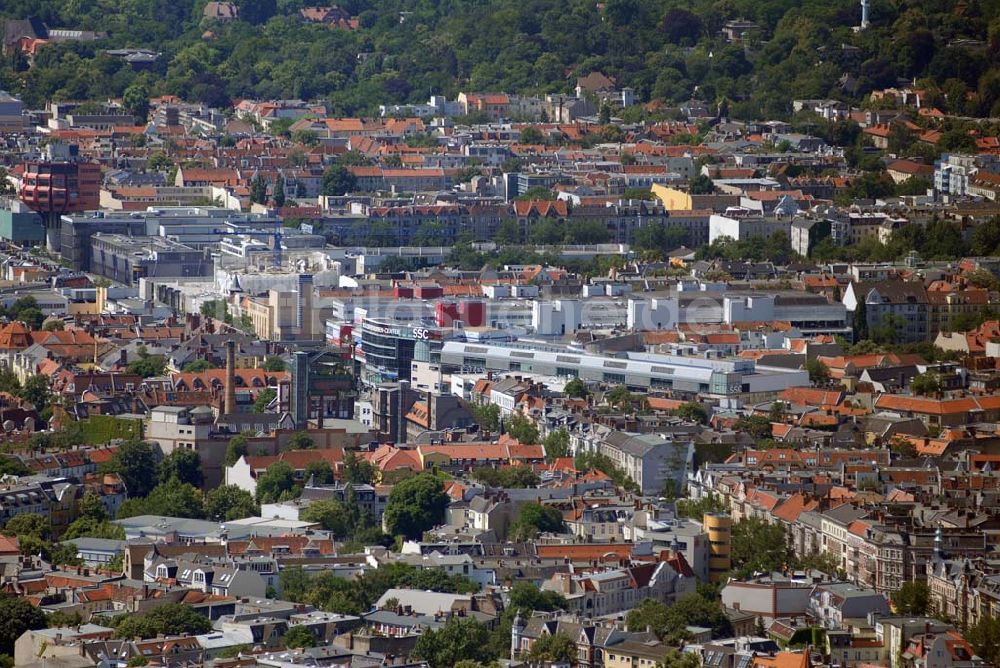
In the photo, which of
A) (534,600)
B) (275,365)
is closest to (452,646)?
(534,600)

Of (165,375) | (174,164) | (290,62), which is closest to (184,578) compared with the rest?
(165,375)

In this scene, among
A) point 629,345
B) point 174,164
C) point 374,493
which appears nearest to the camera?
point 374,493

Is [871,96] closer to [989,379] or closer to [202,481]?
[989,379]

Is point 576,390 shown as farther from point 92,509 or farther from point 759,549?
point 759,549

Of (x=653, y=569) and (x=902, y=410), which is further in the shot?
(x=902, y=410)

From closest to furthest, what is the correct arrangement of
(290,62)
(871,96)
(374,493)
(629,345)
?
1. (374,493)
2. (629,345)
3. (871,96)
4. (290,62)

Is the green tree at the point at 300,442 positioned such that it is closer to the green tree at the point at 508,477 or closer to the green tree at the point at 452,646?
the green tree at the point at 508,477

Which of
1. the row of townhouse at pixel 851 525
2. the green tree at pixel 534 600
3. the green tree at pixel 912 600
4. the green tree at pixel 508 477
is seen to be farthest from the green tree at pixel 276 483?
the green tree at pixel 912 600

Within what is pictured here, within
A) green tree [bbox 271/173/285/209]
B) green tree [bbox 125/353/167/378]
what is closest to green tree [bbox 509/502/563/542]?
green tree [bbox 125/353/167/378]
